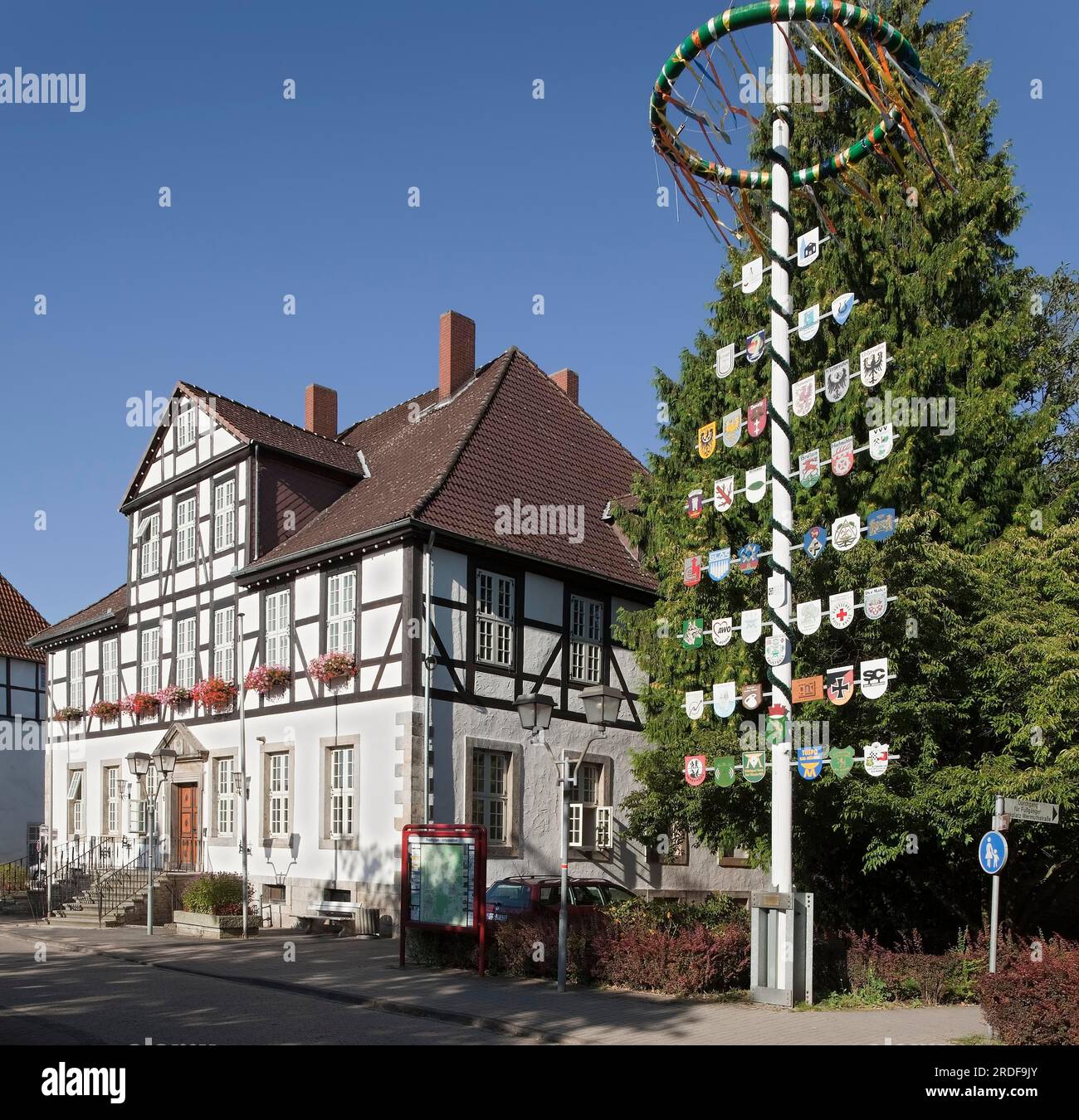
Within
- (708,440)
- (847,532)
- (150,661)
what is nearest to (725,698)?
(847,532)

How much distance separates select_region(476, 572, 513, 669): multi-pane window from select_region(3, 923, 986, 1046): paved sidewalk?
686 cm

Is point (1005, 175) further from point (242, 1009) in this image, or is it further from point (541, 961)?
point (242, 1009)

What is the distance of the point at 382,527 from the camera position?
920 inches

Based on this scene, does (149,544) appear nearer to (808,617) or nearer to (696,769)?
(696,769)

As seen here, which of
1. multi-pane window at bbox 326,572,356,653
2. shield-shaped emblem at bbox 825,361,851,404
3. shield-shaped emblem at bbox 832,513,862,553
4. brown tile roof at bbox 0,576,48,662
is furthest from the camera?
brown tile roof at bbox 0,576,48,662

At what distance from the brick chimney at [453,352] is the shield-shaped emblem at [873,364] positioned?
59.6 ft

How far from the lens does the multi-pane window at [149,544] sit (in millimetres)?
31734

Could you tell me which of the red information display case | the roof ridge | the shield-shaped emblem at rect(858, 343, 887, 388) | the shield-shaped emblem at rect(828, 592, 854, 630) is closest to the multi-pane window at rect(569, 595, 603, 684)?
the roof ridge

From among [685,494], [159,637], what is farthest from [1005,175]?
[159,637]

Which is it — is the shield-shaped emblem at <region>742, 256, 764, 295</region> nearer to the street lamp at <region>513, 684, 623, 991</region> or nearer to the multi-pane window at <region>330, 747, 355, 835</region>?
the street lamp at <region>513, 684, 623, 991</region>

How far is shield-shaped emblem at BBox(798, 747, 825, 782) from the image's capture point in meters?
14.0

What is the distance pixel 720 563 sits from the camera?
51.6 ft

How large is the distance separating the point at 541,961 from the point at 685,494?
8698 millimetres

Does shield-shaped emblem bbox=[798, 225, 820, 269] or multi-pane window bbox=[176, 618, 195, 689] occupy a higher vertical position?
shield-shaped emblem bbox=[798, 225, 820, 269]
